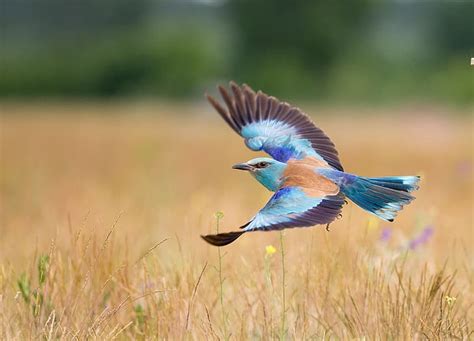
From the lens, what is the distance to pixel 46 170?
377 inches

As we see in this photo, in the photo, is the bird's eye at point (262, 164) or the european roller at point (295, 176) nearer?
the european roller at point (295, 176)

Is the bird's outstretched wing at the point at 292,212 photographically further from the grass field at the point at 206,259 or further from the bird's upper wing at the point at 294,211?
the grass field at the point at 206,259

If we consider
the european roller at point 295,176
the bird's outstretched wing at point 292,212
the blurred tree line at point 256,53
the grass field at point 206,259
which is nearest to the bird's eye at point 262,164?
the european roller at point 295,176

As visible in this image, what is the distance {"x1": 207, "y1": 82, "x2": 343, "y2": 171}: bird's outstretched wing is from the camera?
3.69m

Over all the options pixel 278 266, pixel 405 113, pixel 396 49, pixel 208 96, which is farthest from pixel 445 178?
pixel 396 49

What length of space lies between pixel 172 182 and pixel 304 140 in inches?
164

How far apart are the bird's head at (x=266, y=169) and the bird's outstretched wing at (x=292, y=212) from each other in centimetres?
14

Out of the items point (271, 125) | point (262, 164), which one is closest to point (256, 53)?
point (271, 125)

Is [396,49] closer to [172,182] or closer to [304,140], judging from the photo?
[172,182]

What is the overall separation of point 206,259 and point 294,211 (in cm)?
189

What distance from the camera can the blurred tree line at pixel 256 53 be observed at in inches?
1293

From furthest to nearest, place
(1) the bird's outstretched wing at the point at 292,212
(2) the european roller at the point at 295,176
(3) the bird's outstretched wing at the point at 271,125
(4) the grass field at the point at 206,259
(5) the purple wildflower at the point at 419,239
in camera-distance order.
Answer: (5) the purple wildflower at the point at 419,239 → (3) the bird's outstretched wing at the point at 271,125 → (4) the grass field at the point at 206,259 → (2) the european roller at the point at 295,176 → (1) the bird's outstretched wing at the point at 292,212

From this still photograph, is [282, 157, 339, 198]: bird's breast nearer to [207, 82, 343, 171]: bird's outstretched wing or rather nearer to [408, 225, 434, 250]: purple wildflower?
[207, 82, 343, 171]: bird's outstretched wing

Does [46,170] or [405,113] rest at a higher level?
[405,113]
